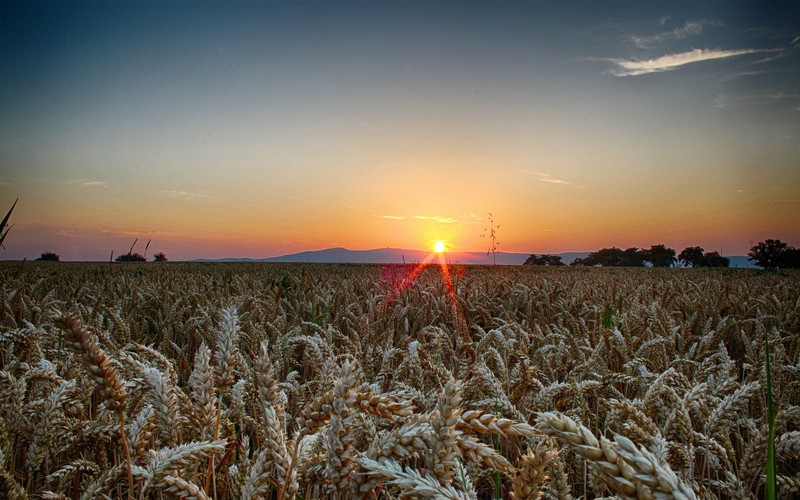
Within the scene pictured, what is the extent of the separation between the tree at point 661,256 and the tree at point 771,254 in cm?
2270

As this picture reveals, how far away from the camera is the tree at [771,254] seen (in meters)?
62.3

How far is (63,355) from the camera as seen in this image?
3.19 metres

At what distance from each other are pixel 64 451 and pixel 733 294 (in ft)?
28.0

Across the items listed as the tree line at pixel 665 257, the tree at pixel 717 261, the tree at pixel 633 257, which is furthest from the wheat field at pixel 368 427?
the tree at pixel 633 257

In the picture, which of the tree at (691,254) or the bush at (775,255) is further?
the tree at (691,254)

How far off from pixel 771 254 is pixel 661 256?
34.7 m

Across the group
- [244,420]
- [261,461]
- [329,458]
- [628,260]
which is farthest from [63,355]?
[628,260]

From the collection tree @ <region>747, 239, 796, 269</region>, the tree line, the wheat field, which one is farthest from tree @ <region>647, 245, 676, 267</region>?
the wheat field

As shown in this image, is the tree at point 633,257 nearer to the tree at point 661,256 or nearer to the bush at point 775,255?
the tree at point 661,256

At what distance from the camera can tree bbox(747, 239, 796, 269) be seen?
62312mm

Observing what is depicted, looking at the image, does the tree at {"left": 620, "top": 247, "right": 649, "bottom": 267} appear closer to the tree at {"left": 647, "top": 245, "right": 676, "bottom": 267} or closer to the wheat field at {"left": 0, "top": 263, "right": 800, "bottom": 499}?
the tree at {"left": 647, "top": 245, "right": 676, "bottom": 267}

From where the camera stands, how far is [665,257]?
339ft

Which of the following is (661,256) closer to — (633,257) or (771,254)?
(633,257)

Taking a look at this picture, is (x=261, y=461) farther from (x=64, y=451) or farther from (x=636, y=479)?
(x=64, y=451)
